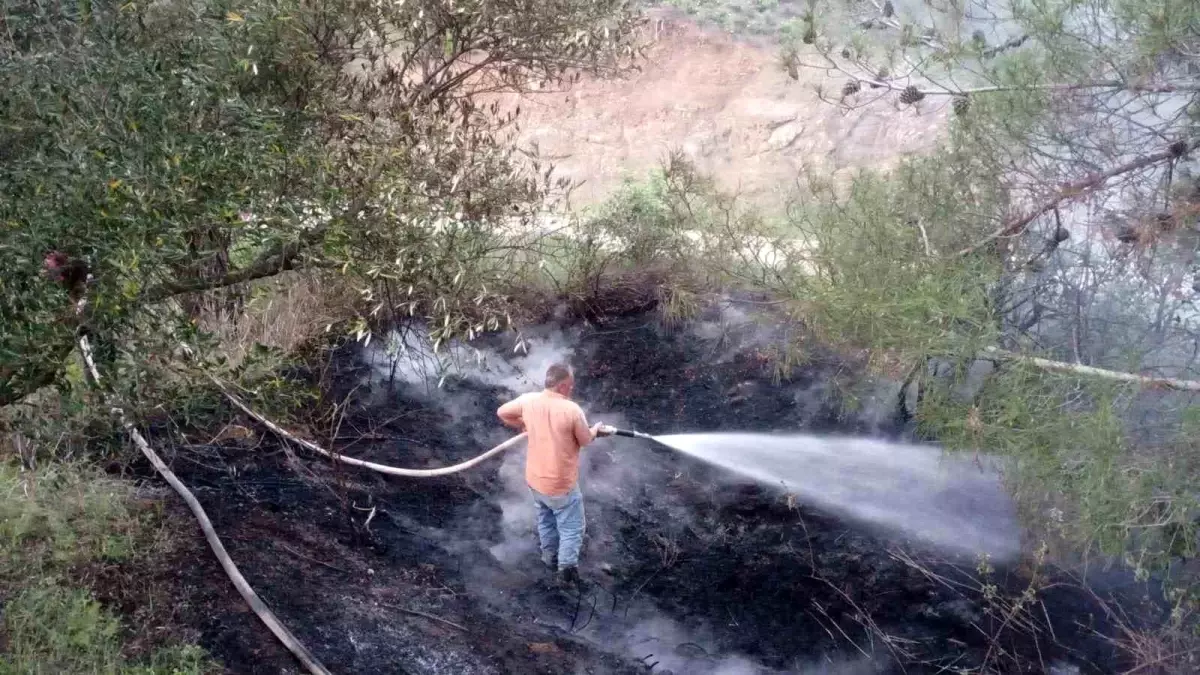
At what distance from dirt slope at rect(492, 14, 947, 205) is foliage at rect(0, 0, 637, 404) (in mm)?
12977

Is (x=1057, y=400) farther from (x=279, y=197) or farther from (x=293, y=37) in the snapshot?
(x=293, y=37)

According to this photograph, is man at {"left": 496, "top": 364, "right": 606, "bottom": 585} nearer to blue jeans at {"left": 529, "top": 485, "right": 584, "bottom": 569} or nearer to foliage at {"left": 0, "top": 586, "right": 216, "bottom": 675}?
blue jeans at {"left": 529, "top": 485, "right": 584, "bottom": 569}

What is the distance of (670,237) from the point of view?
940 centimetres

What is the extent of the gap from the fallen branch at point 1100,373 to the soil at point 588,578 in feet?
5.01

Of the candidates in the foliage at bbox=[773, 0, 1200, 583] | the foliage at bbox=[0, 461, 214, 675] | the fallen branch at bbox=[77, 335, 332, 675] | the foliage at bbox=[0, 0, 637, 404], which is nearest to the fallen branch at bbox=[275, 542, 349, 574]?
the fallen branch at bbox=[77, 335, 332, 675]

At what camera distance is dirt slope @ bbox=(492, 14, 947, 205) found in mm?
18328

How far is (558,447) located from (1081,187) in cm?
322

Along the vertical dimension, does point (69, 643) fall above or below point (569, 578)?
above

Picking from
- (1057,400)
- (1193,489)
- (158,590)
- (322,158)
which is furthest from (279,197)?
(1193,489)

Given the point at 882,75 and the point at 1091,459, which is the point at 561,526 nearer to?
the point at 1091,459

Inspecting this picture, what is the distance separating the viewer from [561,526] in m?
6.13

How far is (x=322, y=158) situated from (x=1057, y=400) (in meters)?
3.49

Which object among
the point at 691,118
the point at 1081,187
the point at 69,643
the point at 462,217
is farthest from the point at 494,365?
the point at 691,118

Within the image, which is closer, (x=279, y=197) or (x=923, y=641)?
(x=279, y=197)
